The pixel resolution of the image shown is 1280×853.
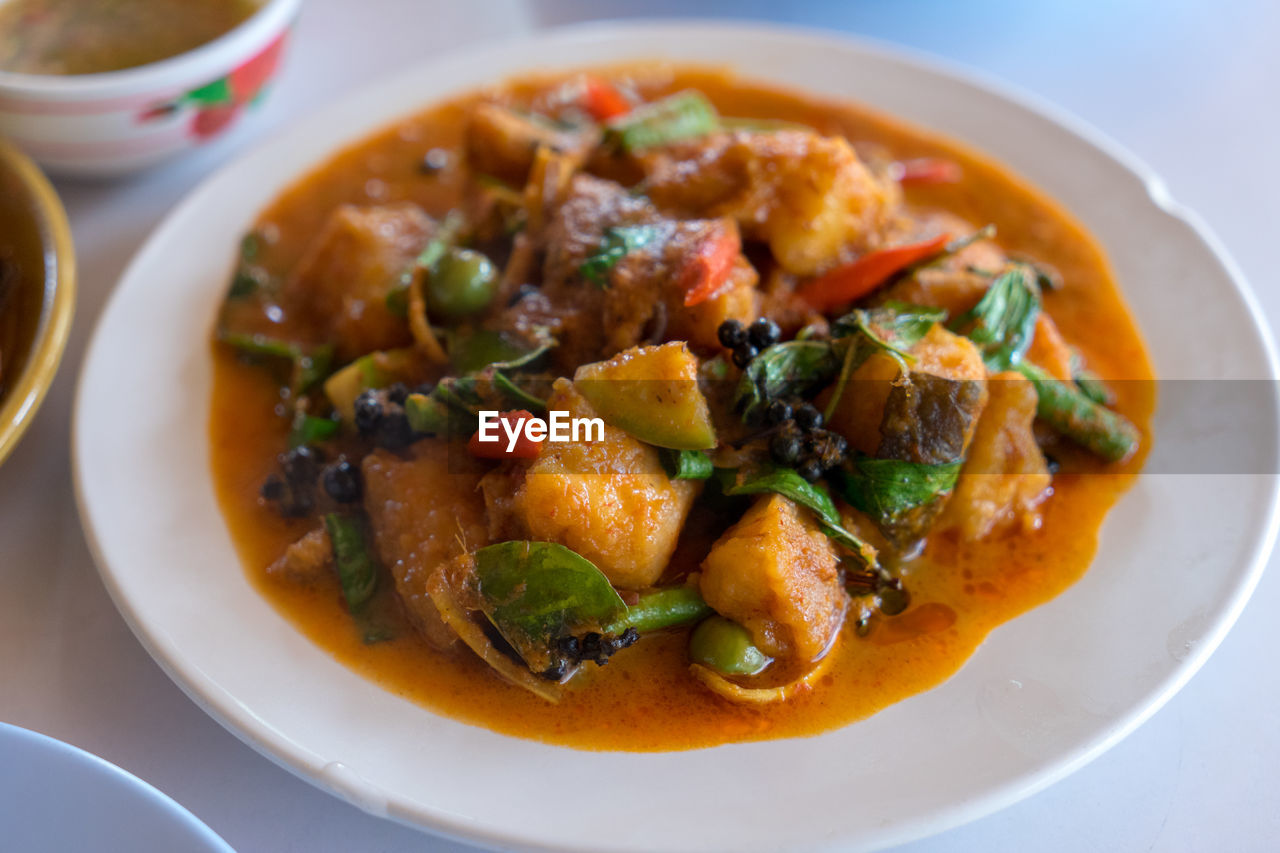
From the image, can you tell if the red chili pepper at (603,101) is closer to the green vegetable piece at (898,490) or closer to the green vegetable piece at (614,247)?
the green vegetable piece at (614,247)

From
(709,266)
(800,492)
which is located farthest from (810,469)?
(709,266)

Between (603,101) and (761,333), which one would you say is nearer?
(761,333)

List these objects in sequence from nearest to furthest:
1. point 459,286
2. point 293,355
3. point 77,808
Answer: point 77,808, point 459,286, point 293,355

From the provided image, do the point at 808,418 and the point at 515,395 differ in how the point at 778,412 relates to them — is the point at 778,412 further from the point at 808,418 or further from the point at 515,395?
the point at 515,395

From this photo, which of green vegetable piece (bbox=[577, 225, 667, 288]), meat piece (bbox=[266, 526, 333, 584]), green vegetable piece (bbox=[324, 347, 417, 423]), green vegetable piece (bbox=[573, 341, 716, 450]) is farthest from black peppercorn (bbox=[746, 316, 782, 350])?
meat piece (bbox=[266, 526, 333, 584])

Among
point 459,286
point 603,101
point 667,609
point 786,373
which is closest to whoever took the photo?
point 667,609

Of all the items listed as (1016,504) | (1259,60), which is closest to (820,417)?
(1016,504)

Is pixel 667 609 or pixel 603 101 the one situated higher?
pixel 603 101
